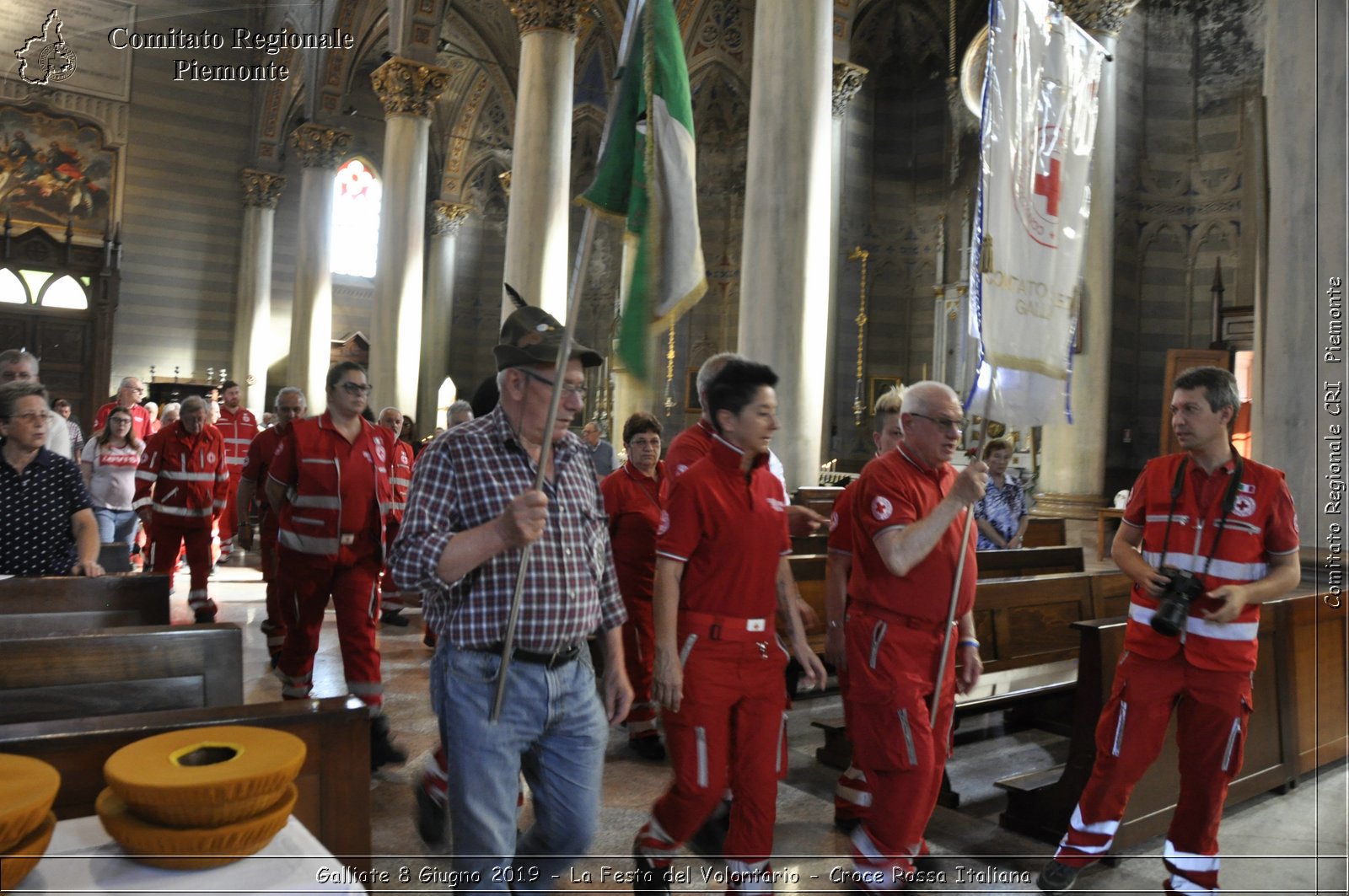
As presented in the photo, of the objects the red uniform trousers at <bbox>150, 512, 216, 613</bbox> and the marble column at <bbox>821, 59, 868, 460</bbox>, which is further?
the marble column at <bbox>821, 59, 868, 460</bbox>

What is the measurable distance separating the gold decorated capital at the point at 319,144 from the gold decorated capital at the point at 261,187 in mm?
2852

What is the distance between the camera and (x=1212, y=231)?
14531 mm

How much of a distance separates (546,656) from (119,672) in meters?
1.54

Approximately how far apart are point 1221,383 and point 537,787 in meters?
2.73

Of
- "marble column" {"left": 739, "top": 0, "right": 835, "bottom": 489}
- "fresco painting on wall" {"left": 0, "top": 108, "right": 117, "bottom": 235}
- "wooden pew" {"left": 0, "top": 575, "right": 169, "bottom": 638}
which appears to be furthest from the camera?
"fresco painting on wall" {"left": 0, "top": 108, "right": 117, "bottom": 235}

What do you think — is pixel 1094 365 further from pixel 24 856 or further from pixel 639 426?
pixel 24 856

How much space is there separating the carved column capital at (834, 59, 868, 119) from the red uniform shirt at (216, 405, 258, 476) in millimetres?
10220

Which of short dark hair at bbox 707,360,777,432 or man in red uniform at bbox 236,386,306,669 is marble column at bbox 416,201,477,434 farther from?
short dark hair at bbox 707,360,777,432

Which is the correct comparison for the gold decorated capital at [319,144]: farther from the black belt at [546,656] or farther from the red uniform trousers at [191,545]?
the black belt at [546,656]

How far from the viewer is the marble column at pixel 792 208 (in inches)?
295

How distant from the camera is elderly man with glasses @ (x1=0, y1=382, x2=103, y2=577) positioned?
159 inches

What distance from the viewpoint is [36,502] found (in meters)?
4.18

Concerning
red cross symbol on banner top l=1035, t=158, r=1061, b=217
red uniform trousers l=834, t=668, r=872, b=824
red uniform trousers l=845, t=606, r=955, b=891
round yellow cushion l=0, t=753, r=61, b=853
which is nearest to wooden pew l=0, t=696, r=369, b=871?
round yellow cushion l=0, t=753, r=61, b=853

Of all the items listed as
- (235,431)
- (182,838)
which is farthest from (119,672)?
(235,431)
